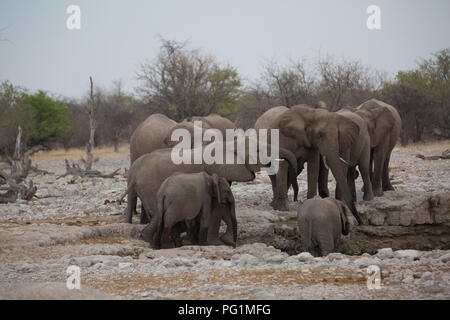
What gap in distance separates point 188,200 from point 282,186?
2.93 meters

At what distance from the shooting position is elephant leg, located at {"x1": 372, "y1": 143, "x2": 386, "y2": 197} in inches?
481

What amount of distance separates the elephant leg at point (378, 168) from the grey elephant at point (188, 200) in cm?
460

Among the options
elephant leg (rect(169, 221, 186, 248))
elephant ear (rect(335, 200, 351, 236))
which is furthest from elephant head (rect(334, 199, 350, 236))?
elephant leg (rect(169, 221, 186, 248))

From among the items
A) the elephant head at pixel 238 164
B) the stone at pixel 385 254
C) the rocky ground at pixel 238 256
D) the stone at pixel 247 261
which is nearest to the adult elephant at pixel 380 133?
the rocky ground at pixel 238 256

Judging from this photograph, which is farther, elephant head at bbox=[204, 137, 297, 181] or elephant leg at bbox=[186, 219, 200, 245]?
elephant head at bbox=[204, 137, 297, 181]

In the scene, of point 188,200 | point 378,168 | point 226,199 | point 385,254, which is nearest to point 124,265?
point 188,200

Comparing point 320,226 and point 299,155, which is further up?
point 299,155

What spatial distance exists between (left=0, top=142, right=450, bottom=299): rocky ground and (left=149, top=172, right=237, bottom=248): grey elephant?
1.42 ft

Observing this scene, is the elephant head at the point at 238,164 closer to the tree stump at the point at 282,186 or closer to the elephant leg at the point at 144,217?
the tree stump at the point at 282,186

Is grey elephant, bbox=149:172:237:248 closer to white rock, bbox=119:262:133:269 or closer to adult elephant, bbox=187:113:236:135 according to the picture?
white rock, bbox=119:262:133:269

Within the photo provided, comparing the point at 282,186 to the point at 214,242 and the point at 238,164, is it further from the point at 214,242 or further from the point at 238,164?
the point at 214,242

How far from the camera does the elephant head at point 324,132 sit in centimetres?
1055

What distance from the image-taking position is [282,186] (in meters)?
10.8
